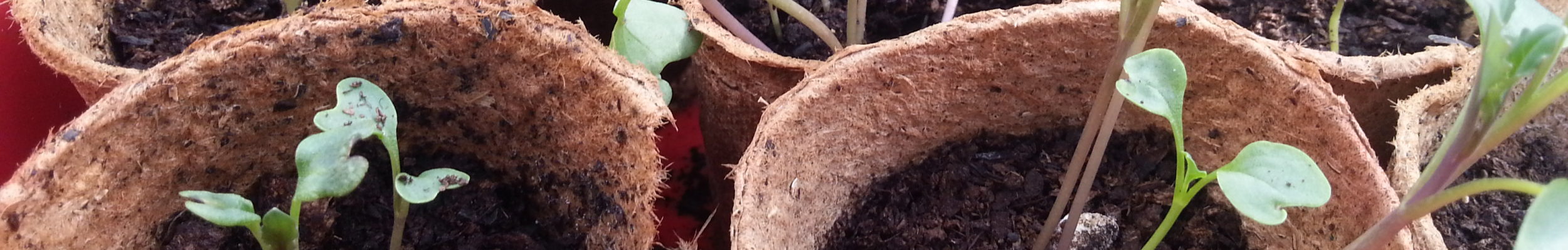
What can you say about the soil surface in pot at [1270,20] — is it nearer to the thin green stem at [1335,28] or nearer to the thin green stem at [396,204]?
the thin green stem at [1335,28]

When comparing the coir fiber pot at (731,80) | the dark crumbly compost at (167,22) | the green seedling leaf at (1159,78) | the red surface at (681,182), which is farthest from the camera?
the red surface at (681,182)

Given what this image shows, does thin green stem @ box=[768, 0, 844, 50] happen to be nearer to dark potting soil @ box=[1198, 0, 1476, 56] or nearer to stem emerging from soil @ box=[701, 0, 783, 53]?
stem emerging from soil @ box=[701, 0, 783, 53]

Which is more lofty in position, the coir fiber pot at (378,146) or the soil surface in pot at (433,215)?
the coir fiber pot at (378,146)

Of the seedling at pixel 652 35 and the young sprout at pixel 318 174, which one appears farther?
the seedling at pixel 652 35

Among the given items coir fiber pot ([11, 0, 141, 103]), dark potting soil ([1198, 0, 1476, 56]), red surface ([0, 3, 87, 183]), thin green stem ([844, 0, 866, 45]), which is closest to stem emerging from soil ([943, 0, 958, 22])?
thin green stem ([844, 0, 866, 45])

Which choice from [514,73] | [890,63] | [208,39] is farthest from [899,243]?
[208,39]

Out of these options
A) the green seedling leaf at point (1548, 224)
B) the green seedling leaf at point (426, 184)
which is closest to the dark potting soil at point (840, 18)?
the green seedling leaf at point (426, 184)

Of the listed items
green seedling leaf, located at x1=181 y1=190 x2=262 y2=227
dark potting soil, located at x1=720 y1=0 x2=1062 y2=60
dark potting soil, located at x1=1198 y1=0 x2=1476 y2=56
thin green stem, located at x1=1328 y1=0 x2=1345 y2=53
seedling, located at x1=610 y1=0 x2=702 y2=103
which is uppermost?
green seedling leaf, located at x1=181 y1=190 x2=262 y2=227
